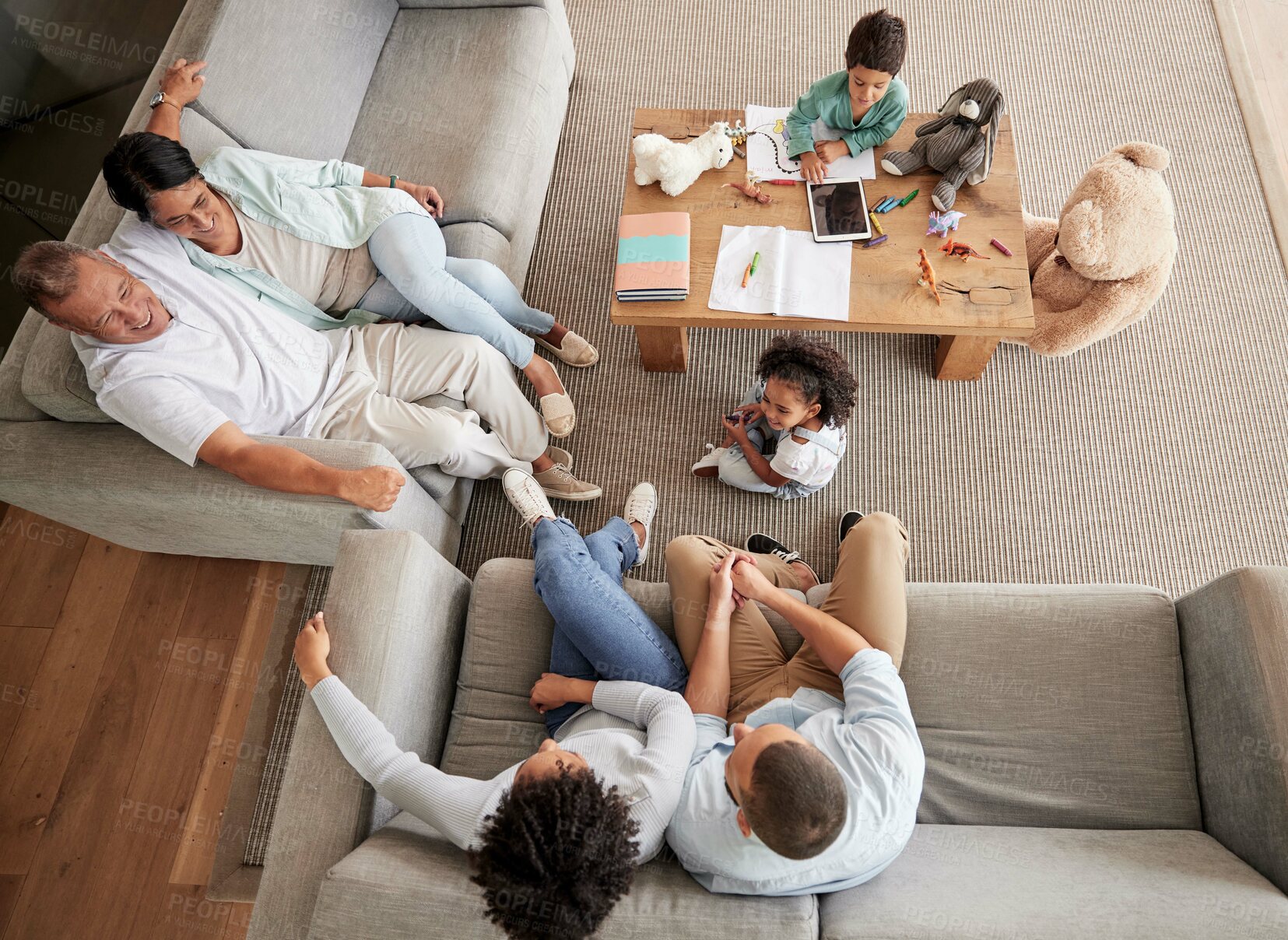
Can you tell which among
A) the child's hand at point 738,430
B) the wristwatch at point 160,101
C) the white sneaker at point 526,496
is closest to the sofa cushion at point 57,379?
the wristwatch at point 160,101

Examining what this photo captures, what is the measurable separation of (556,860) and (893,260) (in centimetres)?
157

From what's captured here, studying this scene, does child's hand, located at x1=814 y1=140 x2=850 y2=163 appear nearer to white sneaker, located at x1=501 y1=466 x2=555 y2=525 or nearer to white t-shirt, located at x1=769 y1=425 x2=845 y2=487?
white t-shirt, located at x1=769 y1=425 x2=845 y2=487

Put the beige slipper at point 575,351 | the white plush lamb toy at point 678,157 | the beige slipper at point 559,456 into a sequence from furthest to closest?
the beige slipper at point 575,351, the beige slipper at point 559,456, the white plush lamb toy at point 678,157

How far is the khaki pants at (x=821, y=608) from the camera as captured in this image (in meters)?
1.52

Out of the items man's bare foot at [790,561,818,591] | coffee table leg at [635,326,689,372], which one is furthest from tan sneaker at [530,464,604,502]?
man's bare foot at [790,561,818,591]

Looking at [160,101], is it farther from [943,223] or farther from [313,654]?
[943,223]

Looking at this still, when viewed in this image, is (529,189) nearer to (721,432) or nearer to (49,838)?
(721,432)

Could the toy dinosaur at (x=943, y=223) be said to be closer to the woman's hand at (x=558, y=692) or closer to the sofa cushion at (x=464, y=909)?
the woman's hand at (x=558, y=692)

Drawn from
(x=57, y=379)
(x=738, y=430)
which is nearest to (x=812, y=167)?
(x=738, y=430)

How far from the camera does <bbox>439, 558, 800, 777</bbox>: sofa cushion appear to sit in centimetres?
159

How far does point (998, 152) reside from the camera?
204 cm

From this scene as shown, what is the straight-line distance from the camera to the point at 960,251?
1.91 meters

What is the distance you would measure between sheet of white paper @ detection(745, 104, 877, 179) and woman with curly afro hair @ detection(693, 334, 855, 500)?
1.66ft

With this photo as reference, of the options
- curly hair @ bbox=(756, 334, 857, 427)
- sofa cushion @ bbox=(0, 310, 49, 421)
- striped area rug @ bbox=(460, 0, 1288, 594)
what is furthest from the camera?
striped area rug @ bbox=(460, 0, 1288, 594)
